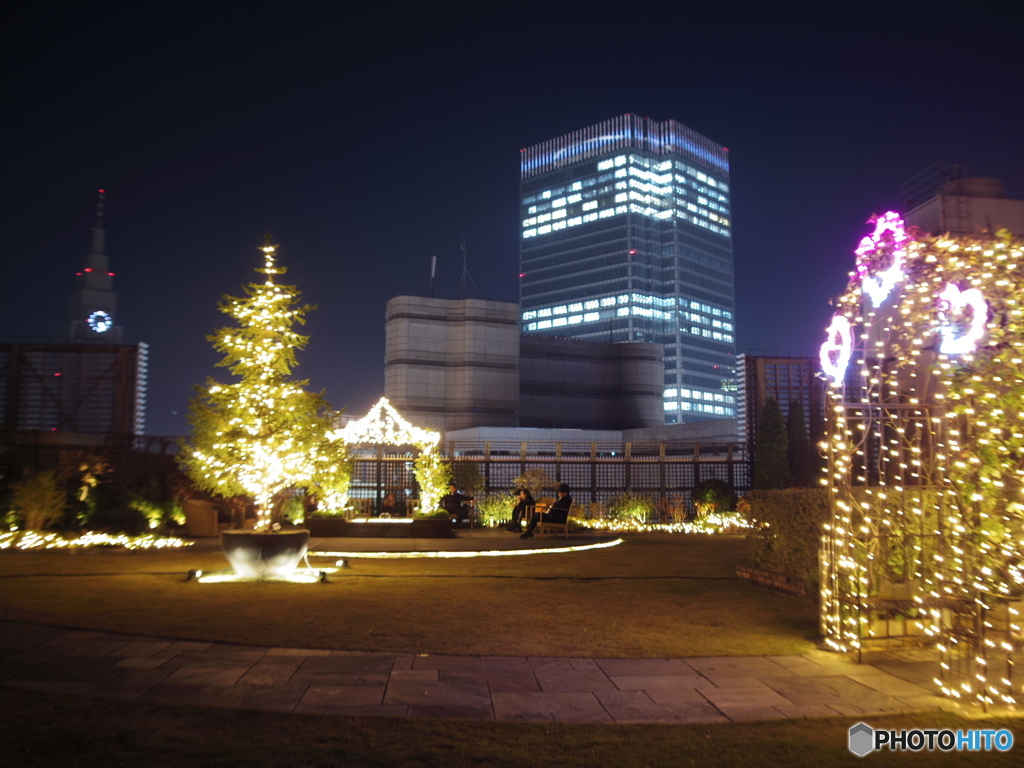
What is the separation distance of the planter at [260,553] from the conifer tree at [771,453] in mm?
17847

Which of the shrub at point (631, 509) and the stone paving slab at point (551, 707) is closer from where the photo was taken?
the stone paving slab at point (551, 707)

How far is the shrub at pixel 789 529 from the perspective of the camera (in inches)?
363

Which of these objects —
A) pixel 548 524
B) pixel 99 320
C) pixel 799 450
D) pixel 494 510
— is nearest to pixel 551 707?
pixel 548 524

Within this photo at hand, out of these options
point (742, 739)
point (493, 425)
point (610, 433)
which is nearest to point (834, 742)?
point (742, 739)

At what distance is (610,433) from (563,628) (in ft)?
179

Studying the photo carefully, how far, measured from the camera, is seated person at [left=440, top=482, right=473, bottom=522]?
19.3 metres

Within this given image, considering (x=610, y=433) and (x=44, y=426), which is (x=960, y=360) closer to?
(x=44, y=426)

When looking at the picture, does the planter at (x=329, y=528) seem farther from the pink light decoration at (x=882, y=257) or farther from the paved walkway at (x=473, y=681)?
the pink light decoration at (x=882, y=257)

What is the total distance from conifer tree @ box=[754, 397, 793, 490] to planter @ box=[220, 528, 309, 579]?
58.6 ft

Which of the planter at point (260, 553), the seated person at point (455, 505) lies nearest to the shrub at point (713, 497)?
the seated person at point (455, 505)

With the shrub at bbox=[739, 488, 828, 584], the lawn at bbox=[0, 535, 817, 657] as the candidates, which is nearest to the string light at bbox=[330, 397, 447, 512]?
the lawn at bbox=[0, 535, 817, 657]

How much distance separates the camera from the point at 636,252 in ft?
480

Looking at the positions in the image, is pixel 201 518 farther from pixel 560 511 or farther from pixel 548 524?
pixel 560 511

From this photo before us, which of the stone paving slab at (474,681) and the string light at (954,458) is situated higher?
the string light at (954,458)
